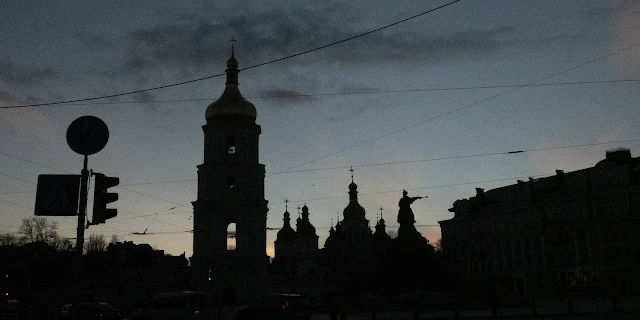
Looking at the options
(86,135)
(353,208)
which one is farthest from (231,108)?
(86,135)

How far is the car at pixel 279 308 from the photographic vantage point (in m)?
27.2

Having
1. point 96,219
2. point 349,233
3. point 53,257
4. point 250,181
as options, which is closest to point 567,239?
point 250,181

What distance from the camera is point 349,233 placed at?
4358 inches

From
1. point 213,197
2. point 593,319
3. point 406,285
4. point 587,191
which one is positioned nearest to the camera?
point 593,319

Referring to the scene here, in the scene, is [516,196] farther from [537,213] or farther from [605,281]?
[605,281]

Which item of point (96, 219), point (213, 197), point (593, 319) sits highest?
point (213, 197)

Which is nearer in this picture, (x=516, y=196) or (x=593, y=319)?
(x=593, y=319)

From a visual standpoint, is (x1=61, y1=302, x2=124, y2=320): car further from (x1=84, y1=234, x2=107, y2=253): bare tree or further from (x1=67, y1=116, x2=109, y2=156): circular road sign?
(x1=84, y1=234, x2=107, y2=253): bare tree

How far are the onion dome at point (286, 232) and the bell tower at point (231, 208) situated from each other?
176ft

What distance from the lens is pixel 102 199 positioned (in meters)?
11.2

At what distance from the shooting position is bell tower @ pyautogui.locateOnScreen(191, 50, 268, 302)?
6216 centimetres

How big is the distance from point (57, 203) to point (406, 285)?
38.1 meters

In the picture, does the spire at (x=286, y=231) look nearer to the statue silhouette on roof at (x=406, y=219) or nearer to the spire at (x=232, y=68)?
the spire at (x=232, y=68)

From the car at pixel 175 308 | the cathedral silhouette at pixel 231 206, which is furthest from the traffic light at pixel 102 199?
the cathedral silhouette at pixel 231 206
